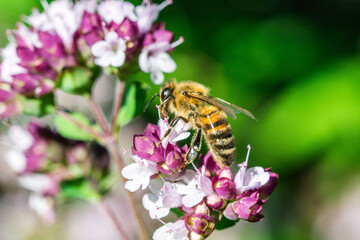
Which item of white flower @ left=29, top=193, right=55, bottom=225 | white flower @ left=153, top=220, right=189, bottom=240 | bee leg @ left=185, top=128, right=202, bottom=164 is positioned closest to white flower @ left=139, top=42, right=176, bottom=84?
bee leg @ left=185, top=128, right=202, bottom=164

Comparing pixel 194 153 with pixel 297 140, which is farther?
pixel 297 140

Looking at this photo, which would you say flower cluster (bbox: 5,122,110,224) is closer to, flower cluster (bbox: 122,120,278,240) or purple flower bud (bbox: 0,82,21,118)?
purple flower bud (bbox: 0,82,21,118)

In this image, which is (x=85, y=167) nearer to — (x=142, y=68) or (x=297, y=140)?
(x=142, y=68)

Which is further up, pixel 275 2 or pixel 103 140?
pixel 275 2

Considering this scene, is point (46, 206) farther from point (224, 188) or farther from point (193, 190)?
point (224, 188)

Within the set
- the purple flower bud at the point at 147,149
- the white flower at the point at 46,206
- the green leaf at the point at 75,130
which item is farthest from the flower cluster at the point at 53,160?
the purple flower bud at the point at 147,149

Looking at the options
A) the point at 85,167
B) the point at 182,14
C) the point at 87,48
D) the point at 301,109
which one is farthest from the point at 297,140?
the point at 87,48
